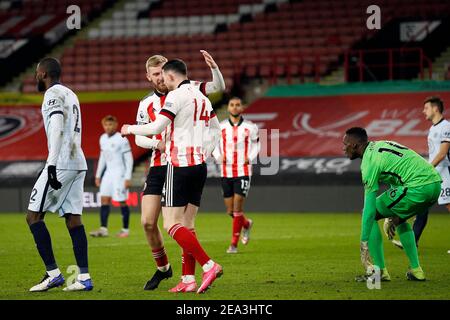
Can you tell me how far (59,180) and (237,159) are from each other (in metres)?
5.87

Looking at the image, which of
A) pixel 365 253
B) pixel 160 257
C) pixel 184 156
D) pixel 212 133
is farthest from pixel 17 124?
pixel 365 253

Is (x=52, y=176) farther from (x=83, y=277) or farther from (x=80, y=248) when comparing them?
(x=83, y=277)

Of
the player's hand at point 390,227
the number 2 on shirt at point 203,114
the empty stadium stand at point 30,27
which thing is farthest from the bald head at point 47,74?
the empty stadium stand at point 30,27

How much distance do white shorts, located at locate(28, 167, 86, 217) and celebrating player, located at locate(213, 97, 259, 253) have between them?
5.20 metres

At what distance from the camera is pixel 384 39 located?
28562mm

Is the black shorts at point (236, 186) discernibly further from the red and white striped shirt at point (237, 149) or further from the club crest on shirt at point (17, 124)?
the club crest on shirt at point (17, 124)

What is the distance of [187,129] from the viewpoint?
9.25m

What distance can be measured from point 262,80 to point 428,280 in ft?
A: 63.0

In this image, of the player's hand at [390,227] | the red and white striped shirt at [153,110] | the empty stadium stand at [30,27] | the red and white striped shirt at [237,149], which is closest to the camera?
the red and white striped shirt at [153,110]

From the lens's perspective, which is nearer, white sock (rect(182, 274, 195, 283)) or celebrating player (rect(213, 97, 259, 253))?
white sock (rect(182, 274, 195, 283))

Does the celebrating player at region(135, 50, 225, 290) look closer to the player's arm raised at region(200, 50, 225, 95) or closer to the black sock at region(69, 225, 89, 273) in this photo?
the player's arm raised at region(200, 50, 225, 95)

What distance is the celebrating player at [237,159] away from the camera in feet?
48.8

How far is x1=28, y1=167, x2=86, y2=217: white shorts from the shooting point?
9461 millimetres

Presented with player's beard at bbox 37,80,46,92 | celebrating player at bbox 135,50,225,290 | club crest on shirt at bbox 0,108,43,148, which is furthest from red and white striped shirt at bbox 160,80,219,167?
club crest on shirt at bbox 0,108,43,148
